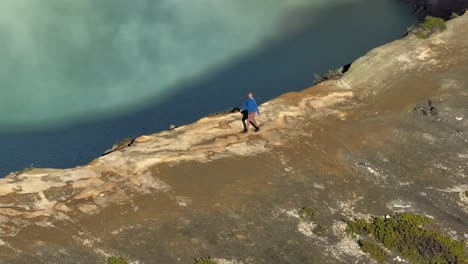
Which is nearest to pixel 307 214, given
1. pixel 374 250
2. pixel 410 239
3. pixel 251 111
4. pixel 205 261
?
pixel 374 250

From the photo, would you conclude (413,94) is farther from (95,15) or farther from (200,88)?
(95,15)

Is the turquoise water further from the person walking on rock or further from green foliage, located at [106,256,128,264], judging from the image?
green foliage, located at [106,256,128,264]

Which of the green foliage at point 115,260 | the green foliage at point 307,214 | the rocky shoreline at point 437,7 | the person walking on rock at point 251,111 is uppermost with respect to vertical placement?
the person walking on rock at point 251,111

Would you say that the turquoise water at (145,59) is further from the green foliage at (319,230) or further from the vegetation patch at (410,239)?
the vegetation patch at (410,239)

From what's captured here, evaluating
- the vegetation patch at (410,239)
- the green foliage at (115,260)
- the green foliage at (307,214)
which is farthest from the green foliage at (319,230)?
the green foliage at (115,260)

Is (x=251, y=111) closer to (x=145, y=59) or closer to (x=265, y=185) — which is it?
(x=265, y=185)

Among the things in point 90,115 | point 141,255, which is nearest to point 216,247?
point 141,255
